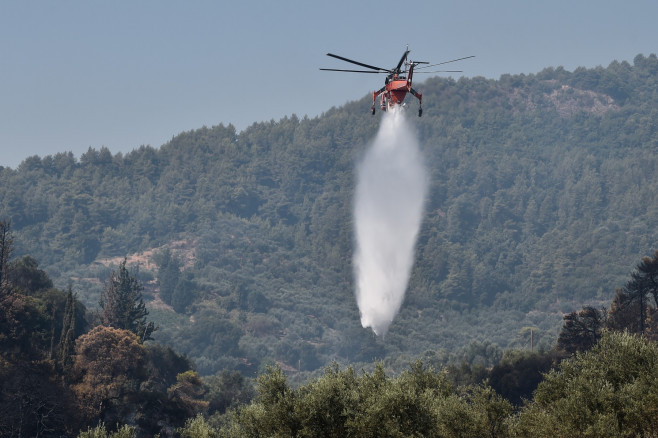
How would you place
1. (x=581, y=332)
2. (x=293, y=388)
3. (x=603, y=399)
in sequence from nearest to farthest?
(x=603, y=399), (x=293, y=388), (x=581, y=332)

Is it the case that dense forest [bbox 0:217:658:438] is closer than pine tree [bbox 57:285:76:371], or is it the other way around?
dense forest [bbox 0:217:658:438]

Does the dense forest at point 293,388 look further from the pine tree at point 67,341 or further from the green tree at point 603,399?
the pine tree at point 67,341

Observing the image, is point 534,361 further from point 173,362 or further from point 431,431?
point 431,431

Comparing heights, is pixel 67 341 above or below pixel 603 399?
below

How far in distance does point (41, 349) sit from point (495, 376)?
216 ft

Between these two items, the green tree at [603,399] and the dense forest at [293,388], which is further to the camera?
the green tree at [603,399]

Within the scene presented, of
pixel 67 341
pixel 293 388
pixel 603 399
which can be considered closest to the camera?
pixel 603 399

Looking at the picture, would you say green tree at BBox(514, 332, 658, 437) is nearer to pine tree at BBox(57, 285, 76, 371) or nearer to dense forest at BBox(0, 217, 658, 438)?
dense forest at BBox(0, 217, 658, 438)

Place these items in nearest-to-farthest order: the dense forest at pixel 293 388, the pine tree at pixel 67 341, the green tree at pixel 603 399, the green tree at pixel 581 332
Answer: the dense forest at pixel 293 388 → the green tree at pixel 603 399 → the pine tree at pixel 67 341 → the green tree at pixel 581 332

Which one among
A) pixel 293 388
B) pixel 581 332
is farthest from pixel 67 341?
pixel 581 332

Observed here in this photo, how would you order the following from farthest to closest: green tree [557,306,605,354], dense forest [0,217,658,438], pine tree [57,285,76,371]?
1. green tree [557,306,605,354]
2. pine tree [57,285,76,371]
3. dense forest [0,217,658,438]

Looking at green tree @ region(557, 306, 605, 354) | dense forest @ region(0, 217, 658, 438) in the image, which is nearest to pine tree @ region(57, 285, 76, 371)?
dense forest @ region(0, 217, 658, 438)

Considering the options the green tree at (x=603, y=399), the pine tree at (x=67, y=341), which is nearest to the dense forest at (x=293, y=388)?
the green tree at (x=603, y=399)

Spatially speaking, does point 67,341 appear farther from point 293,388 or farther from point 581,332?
point 581,332
